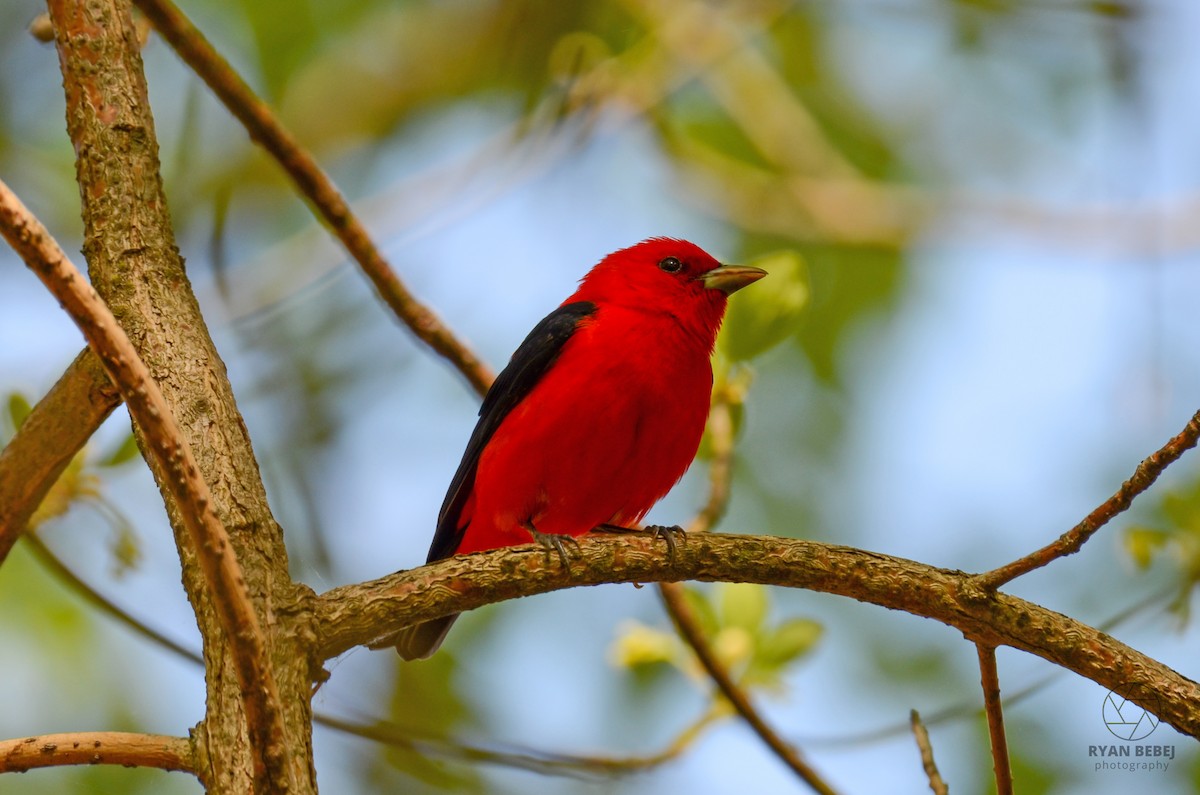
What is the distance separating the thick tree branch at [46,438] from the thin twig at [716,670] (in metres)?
2.00

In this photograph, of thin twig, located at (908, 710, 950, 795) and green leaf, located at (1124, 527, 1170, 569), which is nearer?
thin twig, located at (908, 710, 950, 795)

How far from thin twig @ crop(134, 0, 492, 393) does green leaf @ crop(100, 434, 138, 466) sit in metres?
1.08

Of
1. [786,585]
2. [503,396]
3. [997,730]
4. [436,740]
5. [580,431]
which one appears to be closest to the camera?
[997,730]

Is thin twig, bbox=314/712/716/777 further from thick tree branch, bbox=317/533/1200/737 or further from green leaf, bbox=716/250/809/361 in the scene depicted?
green leaf, bbox=716/250/809/361

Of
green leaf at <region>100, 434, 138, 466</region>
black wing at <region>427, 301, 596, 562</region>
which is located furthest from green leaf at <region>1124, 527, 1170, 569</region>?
green leaf at <region>100, 434, 138, 466</region>

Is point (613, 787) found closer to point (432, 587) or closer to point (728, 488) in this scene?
point (728, 488)

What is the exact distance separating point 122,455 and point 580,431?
175cm

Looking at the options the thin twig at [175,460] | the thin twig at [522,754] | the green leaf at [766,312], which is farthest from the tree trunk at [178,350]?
the green leaf at [766,312]

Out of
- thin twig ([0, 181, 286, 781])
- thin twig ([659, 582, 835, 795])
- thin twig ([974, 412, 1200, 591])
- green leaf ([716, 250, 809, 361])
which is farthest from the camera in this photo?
green leaf ([716, 250, 809, 361])

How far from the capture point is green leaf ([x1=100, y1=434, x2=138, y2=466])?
4.30 meters

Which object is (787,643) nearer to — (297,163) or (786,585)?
(786,585)

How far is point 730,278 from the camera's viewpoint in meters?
6.12

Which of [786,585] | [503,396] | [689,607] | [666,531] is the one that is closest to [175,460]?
[786,585]

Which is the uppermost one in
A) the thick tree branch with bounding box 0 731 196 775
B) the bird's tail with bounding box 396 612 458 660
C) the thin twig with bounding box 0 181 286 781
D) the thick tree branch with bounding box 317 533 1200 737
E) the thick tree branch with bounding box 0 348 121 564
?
the bird's tail with bounding box 396 612 458 660
